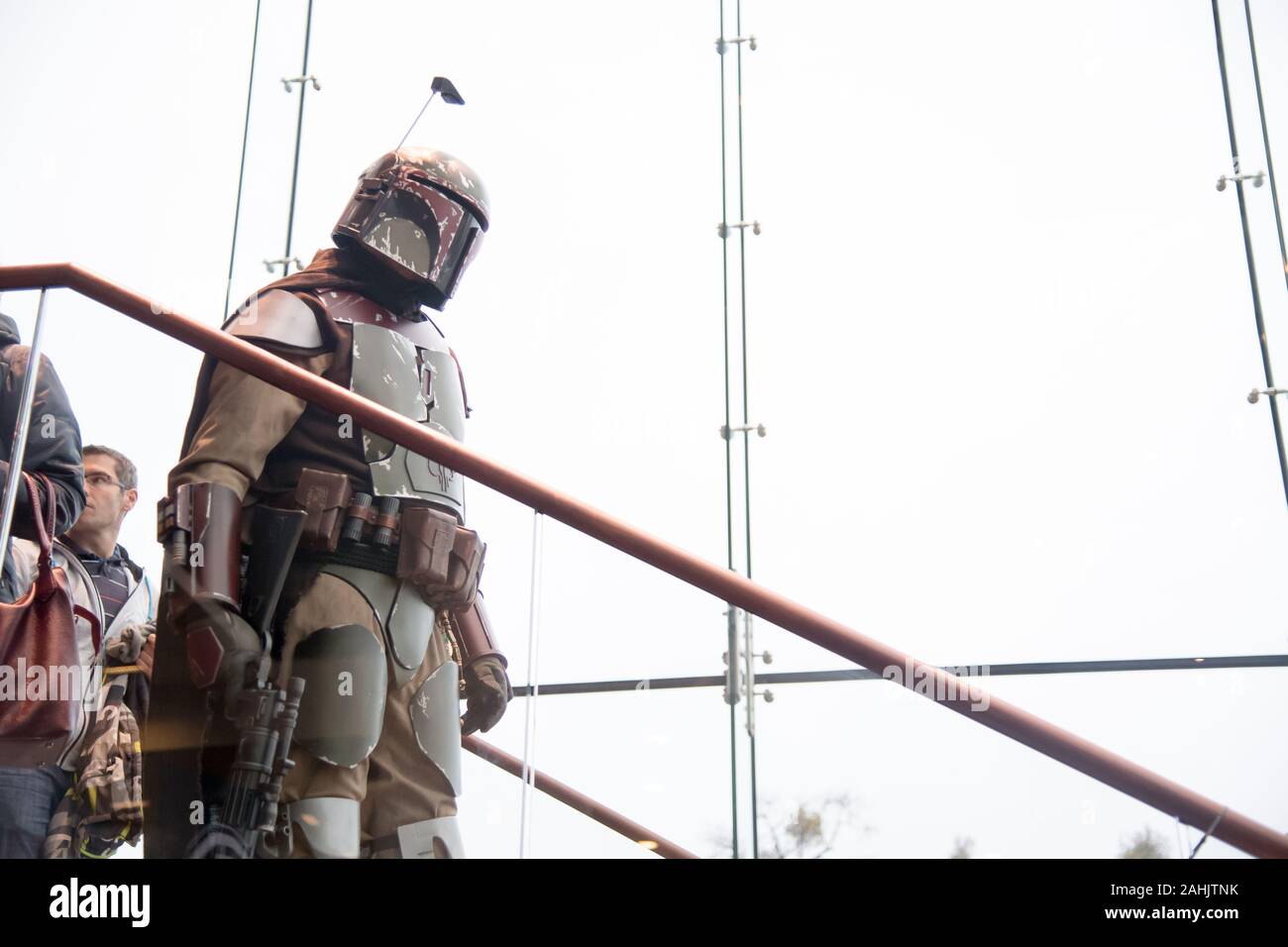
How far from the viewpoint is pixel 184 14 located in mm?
4371

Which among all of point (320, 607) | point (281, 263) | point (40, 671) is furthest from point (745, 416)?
point (40, 671)

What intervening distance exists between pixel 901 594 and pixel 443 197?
1.71m

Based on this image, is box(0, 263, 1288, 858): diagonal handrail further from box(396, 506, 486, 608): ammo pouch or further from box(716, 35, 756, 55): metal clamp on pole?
box(716, 35, 756, 55): metal clamp on pole

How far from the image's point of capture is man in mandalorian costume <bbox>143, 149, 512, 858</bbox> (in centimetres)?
198


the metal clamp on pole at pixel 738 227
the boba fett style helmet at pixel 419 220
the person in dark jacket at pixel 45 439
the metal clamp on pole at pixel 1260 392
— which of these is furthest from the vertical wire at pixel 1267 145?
the person in dark jacket at pixel 45 439

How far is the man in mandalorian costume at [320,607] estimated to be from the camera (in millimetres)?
1977

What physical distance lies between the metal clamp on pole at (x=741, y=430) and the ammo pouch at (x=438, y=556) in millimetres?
1439

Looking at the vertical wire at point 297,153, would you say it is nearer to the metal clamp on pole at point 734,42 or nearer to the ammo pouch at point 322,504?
the metal clamp on pole at point 734,42

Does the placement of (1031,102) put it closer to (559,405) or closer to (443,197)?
(559,405)

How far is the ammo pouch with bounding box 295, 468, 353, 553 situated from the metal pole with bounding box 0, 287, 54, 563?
1.25 ft

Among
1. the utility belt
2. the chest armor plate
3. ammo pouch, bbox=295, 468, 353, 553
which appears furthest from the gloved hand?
ammo pouch, bbox=295, 468, 353, 553

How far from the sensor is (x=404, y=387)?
236 cm
